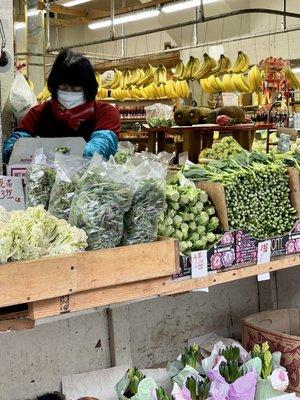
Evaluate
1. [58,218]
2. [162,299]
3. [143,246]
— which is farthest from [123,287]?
[162,299]

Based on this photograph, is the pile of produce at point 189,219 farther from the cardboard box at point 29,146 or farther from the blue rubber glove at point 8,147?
the blue rubber glove at point 8,147

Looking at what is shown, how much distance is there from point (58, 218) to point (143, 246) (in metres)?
0.30

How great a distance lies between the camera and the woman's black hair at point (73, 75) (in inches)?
110

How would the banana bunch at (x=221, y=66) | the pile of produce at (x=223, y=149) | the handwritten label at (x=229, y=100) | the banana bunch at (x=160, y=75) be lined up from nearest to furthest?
the pile of produce at (x=223, y=149) < the handwritten label at (x=229, y=100) < the banana bunch at (x=221, y=66) < the banana bunch at (x=160, y=75)

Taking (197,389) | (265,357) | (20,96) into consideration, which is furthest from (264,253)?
(20,96)

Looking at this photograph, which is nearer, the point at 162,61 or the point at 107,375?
the point at 107,375

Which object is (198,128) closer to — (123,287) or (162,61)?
(123,287)

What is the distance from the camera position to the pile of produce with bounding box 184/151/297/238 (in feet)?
7.21

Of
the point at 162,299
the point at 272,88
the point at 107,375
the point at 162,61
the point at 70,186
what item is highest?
the point at 162,61

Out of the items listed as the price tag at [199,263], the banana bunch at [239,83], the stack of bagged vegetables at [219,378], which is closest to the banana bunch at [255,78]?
the banana bunch at [239,83]

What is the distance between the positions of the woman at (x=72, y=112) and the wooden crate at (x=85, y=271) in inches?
39.3

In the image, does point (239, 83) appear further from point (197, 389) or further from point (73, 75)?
point (197, 389)

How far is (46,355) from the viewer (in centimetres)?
232

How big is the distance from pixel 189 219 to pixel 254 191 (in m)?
0.37
